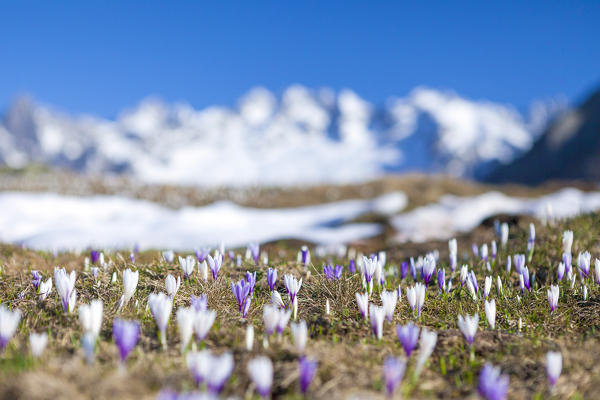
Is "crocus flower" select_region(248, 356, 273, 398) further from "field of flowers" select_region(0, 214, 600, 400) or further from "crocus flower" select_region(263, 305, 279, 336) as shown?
"crocus flower" select_region(263, 305, 279, 336)

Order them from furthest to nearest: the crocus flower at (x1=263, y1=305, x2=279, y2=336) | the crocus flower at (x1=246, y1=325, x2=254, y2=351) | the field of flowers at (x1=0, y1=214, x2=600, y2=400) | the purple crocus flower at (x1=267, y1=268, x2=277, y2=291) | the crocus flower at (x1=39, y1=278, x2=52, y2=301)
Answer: the purple crocus flower at (x1=267, y1=268, x2=277, y2=291), the crocus flower at (x1=39, y1=278, x2=52, y2=301), the crocus flower at (x1=263, y1=305, x2=279, y2=336), the crocus flower at (x1=246, y1=325, x2=254, y2=351), the field of flowers at (x1=0, y1=214, x2=600, y2=400)

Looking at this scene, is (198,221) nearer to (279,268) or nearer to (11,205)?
(11,205)

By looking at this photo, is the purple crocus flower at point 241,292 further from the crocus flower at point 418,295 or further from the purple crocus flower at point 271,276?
the crocus flower at point 418,295

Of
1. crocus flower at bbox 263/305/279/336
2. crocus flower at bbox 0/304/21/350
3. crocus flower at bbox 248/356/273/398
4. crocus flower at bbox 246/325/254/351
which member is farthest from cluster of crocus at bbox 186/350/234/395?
crocus flower at bbox 0/304/21/350

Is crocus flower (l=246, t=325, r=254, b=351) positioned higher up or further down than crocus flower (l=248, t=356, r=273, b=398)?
higher up

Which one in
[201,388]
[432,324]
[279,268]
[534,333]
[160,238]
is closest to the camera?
[201,388]

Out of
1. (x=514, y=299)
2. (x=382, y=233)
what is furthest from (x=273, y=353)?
(x=382, y=233)

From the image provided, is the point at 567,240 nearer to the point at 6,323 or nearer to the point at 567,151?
the point at 6,323
